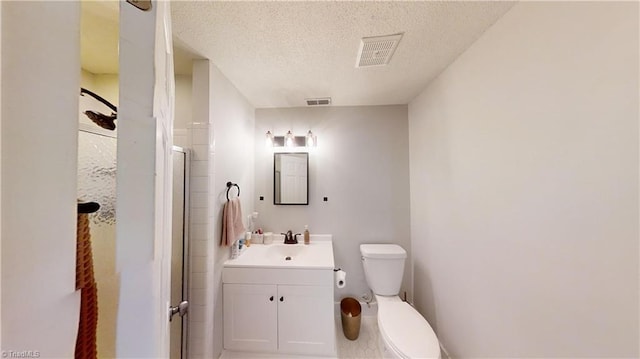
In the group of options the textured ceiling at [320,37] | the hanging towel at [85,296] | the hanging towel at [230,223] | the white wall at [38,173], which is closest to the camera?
the white wall at [38,173]

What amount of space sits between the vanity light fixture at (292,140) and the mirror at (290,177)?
0.30 ft

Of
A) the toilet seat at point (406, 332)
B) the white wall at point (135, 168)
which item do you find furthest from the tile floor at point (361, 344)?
the white wall at point (135, 168)

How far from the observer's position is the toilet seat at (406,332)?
1.18 meters

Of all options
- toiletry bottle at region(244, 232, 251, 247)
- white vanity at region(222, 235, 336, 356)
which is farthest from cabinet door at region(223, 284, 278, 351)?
toiletry bottle at region(244, 232, 251, 247)

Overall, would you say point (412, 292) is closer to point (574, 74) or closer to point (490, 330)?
point (490, 330)

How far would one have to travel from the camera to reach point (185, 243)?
4.42 ft

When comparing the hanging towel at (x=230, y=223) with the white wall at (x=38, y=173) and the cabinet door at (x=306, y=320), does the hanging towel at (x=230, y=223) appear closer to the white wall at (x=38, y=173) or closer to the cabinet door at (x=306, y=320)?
the cabinet door at (x=306, y=320)

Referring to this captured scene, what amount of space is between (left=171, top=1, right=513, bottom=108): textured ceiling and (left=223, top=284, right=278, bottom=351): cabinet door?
154 centimetres

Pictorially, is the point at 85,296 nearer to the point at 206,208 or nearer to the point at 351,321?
the point at 206,208

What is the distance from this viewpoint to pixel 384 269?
1.82 meters

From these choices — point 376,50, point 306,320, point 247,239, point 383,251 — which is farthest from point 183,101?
point 383,251

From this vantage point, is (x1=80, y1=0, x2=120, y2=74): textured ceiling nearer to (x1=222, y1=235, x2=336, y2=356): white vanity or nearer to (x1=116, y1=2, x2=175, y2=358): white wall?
(x1=116, y1=2, x2=175, y2=358): white wall

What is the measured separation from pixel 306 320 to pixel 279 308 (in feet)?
0.69

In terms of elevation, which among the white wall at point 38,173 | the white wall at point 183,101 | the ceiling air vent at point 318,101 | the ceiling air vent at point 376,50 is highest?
the ceiling air vent at point 376,50
